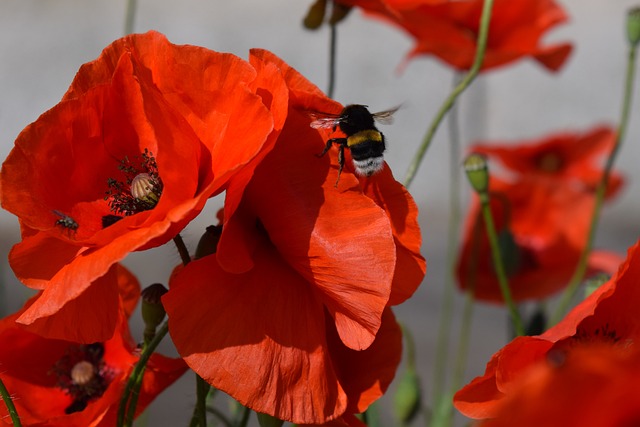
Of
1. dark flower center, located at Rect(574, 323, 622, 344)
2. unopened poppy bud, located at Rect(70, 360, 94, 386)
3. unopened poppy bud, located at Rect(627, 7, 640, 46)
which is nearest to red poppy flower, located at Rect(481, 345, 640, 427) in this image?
dark flower center, located at Rect(574, 323, 622, 344)

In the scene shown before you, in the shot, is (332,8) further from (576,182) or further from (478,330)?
(478,330)

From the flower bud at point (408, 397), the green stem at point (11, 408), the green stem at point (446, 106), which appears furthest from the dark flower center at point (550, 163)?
the green stem at point (11, 408)

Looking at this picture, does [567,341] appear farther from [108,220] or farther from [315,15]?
[315,15]

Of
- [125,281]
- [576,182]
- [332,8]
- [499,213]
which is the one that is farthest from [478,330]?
[125,281]

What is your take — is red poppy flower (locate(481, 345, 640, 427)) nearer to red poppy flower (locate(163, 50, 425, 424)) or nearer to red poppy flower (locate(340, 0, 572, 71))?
red poppy flower (locate(163, 50, 425, 424))

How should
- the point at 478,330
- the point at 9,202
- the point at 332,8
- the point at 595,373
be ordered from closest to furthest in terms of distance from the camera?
the point at 595,373 → the point at 9,202 → the point at 332,8 → the point at 478,330

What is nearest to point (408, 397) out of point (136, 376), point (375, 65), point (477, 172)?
point (477, 172)

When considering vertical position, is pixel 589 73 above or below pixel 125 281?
below
